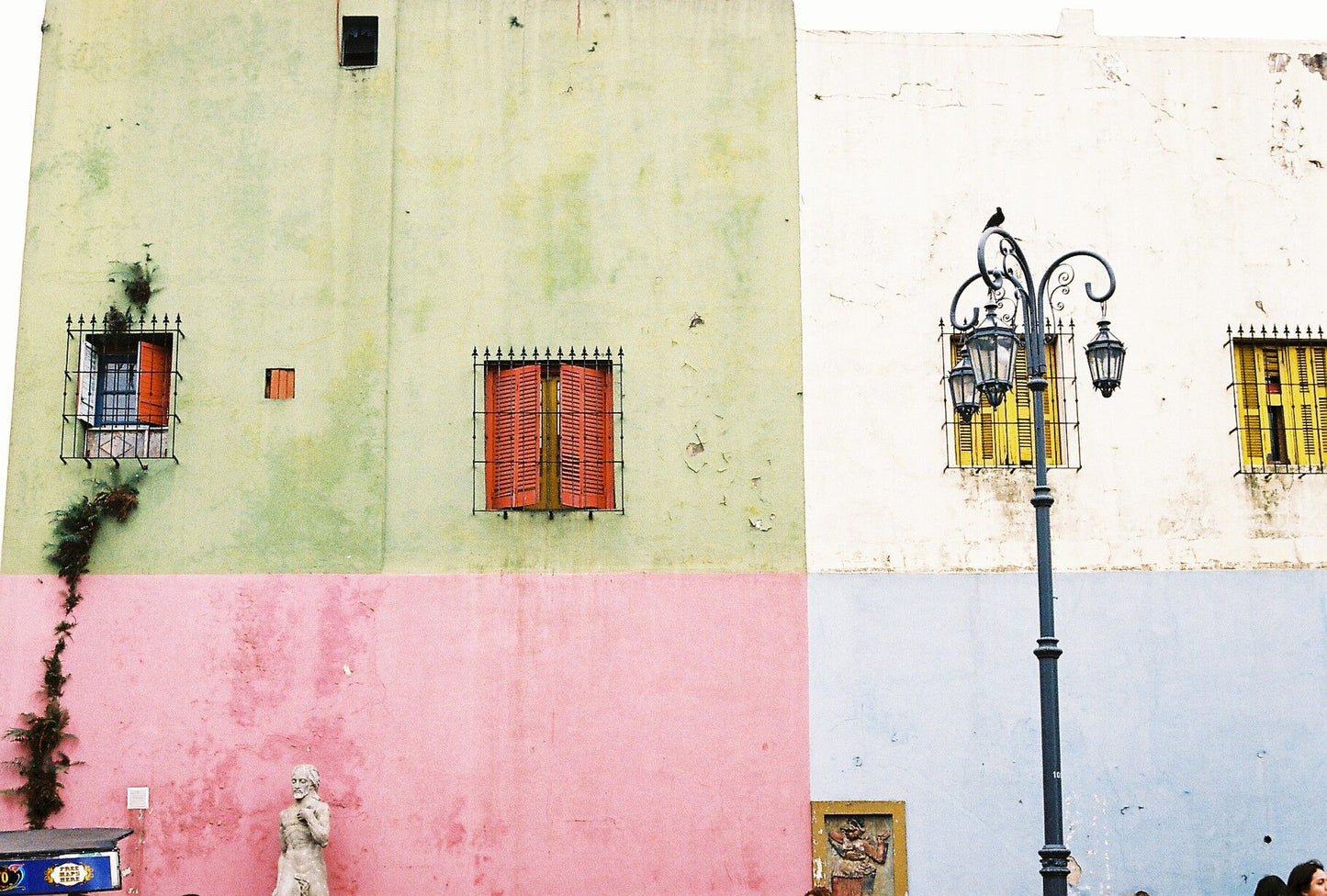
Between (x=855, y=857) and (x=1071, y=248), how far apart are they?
5.68m

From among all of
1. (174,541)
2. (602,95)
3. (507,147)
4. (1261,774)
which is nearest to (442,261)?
(507,147)

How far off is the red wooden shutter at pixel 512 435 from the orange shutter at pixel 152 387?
2.77 metres

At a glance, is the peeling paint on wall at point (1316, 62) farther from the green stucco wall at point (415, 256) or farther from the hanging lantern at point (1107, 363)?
the hanging lantern at point (1107, 363)

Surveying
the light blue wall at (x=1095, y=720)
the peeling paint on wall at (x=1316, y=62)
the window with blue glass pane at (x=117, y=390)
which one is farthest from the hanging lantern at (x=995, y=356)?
the window with blue glass pane at (x=117, y=390)

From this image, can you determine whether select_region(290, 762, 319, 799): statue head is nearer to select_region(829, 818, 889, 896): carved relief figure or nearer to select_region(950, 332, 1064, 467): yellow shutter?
select_region(829, 818, 889, 896): carved relief figure

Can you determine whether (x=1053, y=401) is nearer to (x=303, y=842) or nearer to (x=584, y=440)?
(x=584, y=440)

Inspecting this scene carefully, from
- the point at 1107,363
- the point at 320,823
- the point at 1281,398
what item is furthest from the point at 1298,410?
the point at 320,823

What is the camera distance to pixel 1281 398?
43.9 feet

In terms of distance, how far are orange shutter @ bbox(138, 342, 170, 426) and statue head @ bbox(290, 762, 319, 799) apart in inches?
129

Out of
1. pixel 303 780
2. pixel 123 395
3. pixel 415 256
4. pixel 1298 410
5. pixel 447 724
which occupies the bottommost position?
pixel 303 780

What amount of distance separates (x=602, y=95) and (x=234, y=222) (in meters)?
3.46

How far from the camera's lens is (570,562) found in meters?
12.7

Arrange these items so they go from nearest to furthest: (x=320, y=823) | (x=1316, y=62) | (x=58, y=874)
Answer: (x=58, y=874)
(x=320, y=823)
(x=1316, y=62)

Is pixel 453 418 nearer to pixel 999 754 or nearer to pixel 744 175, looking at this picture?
pixel 744 175
